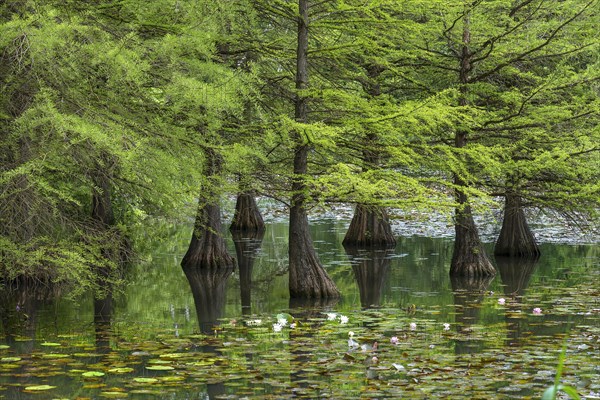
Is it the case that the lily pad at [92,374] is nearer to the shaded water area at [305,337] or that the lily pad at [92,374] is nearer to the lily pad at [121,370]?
the shaded water area at [305,337]

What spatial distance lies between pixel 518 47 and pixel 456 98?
1.45m

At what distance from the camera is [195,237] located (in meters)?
Result: 19.3

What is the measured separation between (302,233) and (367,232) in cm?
915

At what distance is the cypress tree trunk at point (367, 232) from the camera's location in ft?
78.8

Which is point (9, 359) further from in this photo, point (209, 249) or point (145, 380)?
point (209, 249)

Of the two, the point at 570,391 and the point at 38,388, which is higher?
the point at 570,391

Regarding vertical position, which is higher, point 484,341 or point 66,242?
point 66,242

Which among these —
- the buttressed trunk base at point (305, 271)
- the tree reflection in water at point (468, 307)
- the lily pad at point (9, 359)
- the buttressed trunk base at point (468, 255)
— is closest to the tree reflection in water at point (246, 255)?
the buttressed trunk base at point (305, 271)

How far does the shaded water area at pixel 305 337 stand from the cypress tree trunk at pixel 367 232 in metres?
5.10

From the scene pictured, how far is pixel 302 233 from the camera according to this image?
49.3 ft

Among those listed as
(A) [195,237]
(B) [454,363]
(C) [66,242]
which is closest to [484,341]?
(B) [454,363]

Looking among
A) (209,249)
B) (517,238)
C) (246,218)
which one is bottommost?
(209,249)

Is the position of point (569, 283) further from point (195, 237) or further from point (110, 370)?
point (110, 370)

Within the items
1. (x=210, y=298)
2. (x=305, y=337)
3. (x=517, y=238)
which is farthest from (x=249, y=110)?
(x=517, y=238)
